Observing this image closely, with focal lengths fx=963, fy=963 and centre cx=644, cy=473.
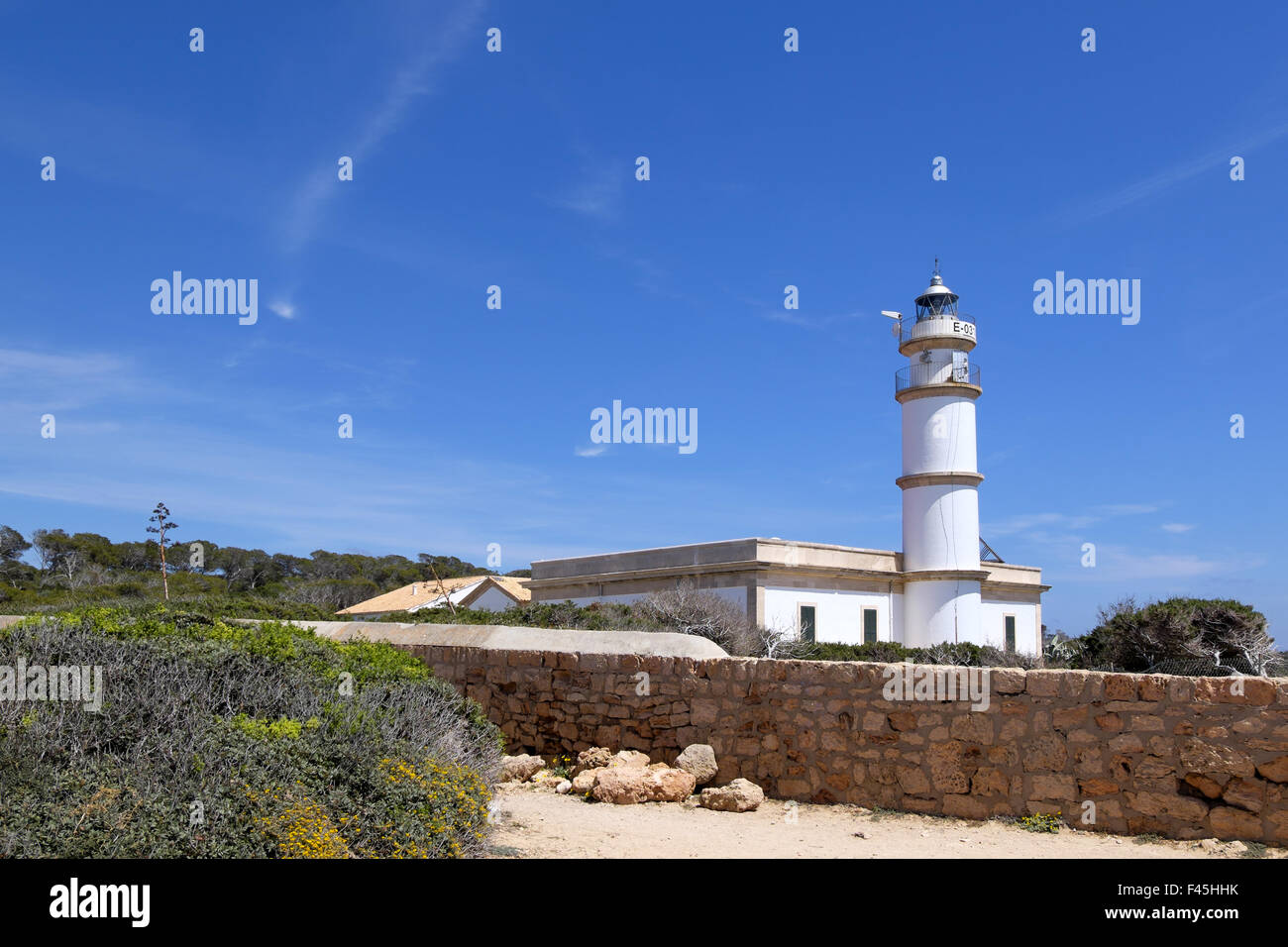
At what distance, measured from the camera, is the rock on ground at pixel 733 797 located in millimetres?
8977

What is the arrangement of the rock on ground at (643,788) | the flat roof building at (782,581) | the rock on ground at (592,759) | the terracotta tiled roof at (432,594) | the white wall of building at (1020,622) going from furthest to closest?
the terracotta tiled roof at (432,594)
the white wall of building at (1020,622)
the flat roof building at (782,581)
the rock on ground at (592,759)
the rock on ground at (643,788)

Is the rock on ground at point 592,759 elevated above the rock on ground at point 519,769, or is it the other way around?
the rock on ground at point 592,759

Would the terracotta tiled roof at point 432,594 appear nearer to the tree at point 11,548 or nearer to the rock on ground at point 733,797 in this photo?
the tree at point 11,548

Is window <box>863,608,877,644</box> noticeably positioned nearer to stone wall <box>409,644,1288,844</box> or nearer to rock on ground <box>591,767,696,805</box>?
stone wall <box>409,644,1288,844</box>

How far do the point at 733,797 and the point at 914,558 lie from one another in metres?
23.5

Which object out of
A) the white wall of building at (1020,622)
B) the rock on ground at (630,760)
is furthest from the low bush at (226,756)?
the white wall of building at (1020,622)

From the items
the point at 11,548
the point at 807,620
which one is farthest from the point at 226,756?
the point at 11,548

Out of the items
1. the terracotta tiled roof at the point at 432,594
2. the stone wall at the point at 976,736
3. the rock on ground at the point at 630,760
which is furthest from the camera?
the terracotta tiled roof at the point at 432,594

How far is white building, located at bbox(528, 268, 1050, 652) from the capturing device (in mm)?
29391

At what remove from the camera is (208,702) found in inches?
260

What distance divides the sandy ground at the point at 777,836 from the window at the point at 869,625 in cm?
2228

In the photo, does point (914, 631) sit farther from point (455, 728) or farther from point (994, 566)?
point (455, 728)

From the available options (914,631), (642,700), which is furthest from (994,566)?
(642,700)
